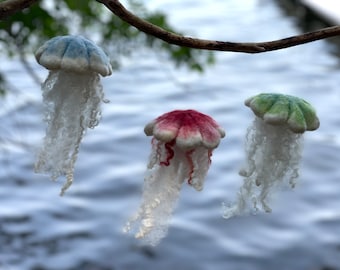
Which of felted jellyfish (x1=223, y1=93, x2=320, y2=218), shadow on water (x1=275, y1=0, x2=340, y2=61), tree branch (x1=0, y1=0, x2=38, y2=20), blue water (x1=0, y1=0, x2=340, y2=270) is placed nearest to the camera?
tree branch (x1=0, y1=0, x2=38, y2=20)

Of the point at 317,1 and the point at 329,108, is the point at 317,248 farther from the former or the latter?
the point at 317,1

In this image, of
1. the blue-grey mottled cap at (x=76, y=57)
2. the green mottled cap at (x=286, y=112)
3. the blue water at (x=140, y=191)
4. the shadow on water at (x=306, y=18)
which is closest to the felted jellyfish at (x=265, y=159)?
the green mottled cap at (x=286, y=112)

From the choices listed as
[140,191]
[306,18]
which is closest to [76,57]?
[140,191]

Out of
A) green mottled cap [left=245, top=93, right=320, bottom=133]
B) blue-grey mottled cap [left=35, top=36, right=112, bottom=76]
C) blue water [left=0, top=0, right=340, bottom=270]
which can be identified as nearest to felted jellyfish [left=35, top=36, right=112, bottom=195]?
blue-grey mottled cap [left=35, top=36, right=112, bottom=76]

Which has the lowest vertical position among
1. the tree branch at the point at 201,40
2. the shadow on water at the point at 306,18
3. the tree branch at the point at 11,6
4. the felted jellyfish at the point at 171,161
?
the felted jellyfish at the point at 171,161

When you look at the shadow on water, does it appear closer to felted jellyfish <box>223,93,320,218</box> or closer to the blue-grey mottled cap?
felted jellyfish <box>223,93,320,218</box>

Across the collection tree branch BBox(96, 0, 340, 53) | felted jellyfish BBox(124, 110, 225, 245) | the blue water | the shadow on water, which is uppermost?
the shadow on water

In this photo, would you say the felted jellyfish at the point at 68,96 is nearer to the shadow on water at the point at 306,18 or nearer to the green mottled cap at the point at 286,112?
the green mottled cap at the point at 286,112

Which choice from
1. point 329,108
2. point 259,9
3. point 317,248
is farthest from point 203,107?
point 259,9
